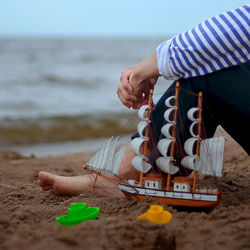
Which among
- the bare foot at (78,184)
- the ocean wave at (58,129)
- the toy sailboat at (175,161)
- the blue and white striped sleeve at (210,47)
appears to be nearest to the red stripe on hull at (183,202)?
the toy sailboat at (175,161)

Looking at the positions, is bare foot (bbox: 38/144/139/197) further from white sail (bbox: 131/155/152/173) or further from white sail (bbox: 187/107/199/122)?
white sail (bbox: 187/107/199/122)

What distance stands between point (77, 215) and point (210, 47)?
75cm

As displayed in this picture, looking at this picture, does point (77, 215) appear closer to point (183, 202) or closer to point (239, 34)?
point (183, 202)

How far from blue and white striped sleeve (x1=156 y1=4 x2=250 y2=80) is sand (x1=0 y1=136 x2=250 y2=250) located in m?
0.53

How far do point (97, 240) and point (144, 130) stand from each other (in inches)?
24.2

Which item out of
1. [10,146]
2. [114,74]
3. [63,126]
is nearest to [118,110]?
[63,126]

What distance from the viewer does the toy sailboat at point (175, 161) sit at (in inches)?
58.5

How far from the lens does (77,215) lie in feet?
4.48

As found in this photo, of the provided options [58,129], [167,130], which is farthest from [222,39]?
[58,129]

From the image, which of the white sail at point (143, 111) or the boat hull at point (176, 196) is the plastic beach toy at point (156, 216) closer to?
the boat hull at point (176, 196)

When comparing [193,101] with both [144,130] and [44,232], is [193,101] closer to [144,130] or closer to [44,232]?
[144,130]

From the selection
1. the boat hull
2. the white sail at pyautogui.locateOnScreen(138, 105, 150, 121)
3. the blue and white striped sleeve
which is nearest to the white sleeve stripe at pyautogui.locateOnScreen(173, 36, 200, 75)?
the blue and white striped sleeve

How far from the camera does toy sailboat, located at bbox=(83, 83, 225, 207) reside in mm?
1486

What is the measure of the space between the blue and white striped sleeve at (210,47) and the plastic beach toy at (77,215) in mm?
584
